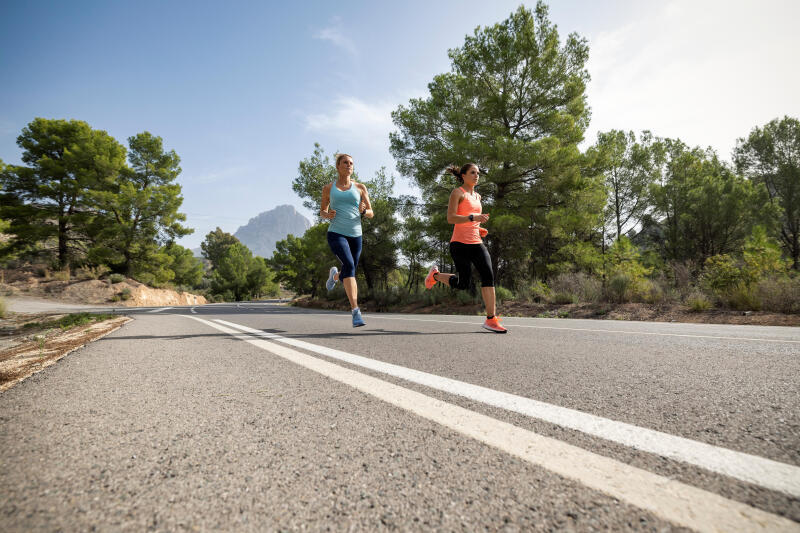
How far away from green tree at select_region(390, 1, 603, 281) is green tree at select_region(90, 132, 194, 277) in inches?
895

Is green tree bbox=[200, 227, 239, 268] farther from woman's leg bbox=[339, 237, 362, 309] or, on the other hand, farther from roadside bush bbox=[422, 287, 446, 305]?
woman's leg bbox=[339, 237, 362, 309]

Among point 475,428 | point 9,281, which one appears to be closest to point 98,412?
point 475,428

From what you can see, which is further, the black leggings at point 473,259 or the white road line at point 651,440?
the black leggings at point 473,259

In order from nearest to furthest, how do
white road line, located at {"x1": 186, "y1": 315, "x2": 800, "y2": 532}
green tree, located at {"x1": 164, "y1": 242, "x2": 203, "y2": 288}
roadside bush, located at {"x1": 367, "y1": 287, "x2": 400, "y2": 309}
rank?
white road line, located at {"x1": 186, "y1": 315, "x2": 800, "y2": 532} → roadside bush, located at {"x1": 367, "y1": 287, "x2": 400, "y2": 309} → green tree, located at {"x1": 164, "y1": 242, "x2": 203, "y2": 288}

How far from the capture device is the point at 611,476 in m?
0.92

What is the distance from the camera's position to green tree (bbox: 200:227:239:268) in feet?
246

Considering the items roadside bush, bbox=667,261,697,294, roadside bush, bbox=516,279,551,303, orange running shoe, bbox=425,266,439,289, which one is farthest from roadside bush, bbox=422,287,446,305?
orange running shoe, bbox=425,266,439,289

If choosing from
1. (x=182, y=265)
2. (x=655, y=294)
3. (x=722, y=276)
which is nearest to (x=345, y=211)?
(x=655, y=294)

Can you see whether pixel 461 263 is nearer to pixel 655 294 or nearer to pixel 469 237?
pixel 469 237

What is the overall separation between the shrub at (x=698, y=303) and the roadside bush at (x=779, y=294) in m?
0.88

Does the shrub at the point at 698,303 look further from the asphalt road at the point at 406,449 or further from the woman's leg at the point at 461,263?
the asphalt road at the point at 406,449

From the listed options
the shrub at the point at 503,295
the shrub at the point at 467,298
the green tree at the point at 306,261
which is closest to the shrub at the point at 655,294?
the shrub at the point at 503,295

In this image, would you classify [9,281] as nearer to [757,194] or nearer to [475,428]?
[475,428]

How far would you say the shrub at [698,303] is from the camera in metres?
7.94
